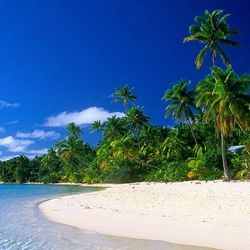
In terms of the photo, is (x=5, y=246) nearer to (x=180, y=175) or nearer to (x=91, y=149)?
(x=180, y=175)

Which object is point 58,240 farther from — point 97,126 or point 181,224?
point 97,126

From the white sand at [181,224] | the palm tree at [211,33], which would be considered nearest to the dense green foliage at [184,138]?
the palm tree at [211,33]

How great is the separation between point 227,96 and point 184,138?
20.2 m

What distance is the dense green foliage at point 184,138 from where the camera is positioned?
30844mm

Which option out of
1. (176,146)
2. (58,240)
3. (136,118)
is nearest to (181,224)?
(58,240)

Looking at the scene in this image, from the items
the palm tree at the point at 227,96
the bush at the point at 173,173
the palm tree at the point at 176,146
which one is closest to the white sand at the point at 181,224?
the palm tree at the point at 227,96

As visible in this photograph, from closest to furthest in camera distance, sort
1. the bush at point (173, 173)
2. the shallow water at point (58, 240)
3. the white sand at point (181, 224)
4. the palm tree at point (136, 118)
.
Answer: the white sand at point (181, 224) < the shallow water at point (58, 240) < the bush at point (173, 173) < the palm tree at point (136, 118)

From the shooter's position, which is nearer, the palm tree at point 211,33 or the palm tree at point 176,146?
the palm tree at point 211,33

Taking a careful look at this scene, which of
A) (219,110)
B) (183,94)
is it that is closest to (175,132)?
(183,94)

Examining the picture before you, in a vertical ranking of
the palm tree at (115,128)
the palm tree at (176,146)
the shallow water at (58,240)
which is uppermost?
the palm tree at (115,128)

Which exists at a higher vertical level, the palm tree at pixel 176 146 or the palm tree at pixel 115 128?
the palm tree at pixel 115 128

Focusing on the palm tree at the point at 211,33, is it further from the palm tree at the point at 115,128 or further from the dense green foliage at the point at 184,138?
the palm tree at the point at 115,128

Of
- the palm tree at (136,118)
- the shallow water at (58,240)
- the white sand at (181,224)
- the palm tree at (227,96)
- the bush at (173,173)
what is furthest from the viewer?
the palm tree at (136,118)

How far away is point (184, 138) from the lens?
49344 mm
